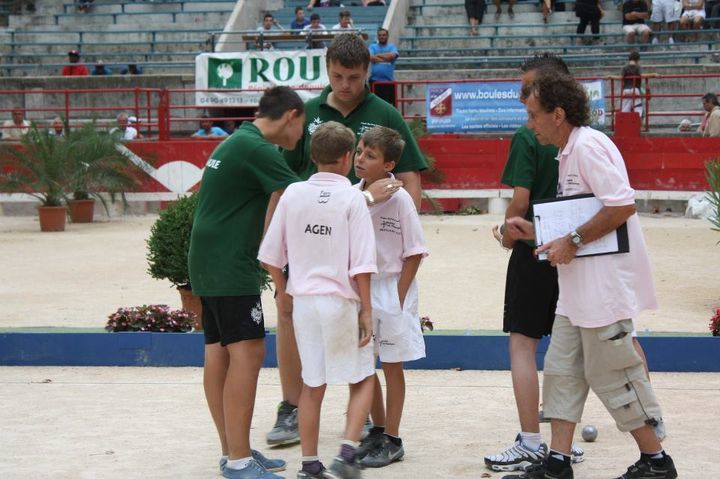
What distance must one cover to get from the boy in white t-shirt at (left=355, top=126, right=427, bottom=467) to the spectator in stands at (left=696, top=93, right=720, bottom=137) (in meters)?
13.6

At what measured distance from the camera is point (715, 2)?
24.5 m

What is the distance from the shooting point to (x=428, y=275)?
1199 centimetres

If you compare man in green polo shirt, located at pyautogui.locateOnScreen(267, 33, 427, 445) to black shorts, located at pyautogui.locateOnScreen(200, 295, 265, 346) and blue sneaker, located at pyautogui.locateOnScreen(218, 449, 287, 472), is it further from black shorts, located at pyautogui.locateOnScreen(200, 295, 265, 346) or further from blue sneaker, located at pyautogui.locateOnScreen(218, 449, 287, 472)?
black shorts, located at pyautogui.locateOnScreen(200, 295, 265, 346)

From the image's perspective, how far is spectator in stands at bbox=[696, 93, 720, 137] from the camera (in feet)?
59.4

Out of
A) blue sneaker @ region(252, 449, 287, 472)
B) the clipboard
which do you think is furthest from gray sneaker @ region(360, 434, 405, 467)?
the clipboard

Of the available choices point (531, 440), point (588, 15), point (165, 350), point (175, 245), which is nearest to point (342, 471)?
point (531, 440)

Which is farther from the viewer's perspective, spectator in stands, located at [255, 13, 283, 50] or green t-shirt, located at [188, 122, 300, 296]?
spectator in stands, located at [255, 13, 283, 50]

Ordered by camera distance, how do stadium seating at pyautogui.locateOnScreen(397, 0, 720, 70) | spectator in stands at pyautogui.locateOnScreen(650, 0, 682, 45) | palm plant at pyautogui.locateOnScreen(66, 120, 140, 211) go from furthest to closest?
1. spectator in stands at pyautogui.locateOnScreen(650, 0, 682, 45)
2. stadium seating at pyautogui.locateOnScreen(397, 0, 720, 70)
3. palm plant at pyautogui.locateOnScreen(66, 120, 140, 211)

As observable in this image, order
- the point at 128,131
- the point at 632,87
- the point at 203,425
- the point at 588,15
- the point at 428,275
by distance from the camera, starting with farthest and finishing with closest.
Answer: the point at 588,15 < the point at 128,131 < the point at 632,87 < the point at 428,275 < the point at 203,425

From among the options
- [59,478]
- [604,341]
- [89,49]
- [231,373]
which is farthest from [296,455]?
[89,49]

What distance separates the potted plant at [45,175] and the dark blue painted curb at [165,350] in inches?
372

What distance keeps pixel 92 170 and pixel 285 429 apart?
1281cm

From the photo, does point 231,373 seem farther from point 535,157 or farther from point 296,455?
point 535,157

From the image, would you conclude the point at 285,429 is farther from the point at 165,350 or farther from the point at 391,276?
the point at 165,350
